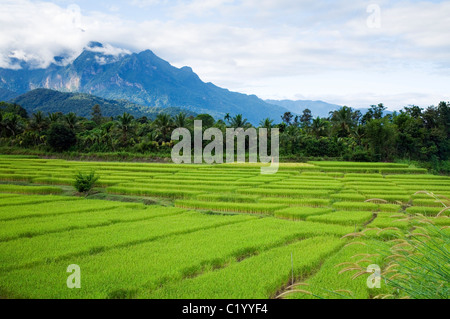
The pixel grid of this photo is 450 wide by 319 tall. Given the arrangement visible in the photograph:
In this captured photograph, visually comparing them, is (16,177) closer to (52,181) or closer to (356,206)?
(52,181)

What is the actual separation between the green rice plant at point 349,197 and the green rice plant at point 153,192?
680cm

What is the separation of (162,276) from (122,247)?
2.56 metres

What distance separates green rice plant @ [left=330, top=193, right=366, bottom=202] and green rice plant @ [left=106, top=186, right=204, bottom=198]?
680 cm

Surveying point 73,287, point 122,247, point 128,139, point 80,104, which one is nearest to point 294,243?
point 122,247

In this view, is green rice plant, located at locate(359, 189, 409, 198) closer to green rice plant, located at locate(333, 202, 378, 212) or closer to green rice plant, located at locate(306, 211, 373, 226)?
green rice plant, located at locate(333, 202, 378, 212)

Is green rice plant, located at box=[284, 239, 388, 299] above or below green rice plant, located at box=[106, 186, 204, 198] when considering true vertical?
below

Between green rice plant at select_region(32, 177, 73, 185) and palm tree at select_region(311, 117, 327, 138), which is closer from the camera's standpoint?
green rice plant at select_region(32, 177, 73, 185)

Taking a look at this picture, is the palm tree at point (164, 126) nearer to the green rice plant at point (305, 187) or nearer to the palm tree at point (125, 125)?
the palm tree at point (125, 125)

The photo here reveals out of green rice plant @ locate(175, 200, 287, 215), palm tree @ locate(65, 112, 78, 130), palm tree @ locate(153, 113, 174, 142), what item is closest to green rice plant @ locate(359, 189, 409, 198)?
green rice plant @ locate(175, 200, 287, 215)

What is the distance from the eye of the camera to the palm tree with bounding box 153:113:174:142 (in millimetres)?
44188

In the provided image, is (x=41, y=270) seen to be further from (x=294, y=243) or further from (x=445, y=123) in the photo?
(x=445, y=123)

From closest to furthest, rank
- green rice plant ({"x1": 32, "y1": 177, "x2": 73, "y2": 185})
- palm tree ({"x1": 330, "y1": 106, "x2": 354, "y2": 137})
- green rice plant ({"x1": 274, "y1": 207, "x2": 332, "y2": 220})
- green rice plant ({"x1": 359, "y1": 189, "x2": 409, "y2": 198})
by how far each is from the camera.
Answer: green rice plant ({"x1": 274, "y1": 207, "x2": 332, "y2": 220}) < green rice plant ({"x1": 359, "y1": 189, "x2": 409, "y2": 198}) < green rice plant ({"x1": 32, "y1": 177, "x2": 73, "y2": 185}) < palm tree ({"x1": 330, "y1": 106, "x2": 354, "y2": 137})

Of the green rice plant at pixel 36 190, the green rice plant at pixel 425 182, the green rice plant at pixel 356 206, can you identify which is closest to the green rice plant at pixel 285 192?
the green rice plant at pixel 356 206

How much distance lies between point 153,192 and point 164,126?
27.4 m
